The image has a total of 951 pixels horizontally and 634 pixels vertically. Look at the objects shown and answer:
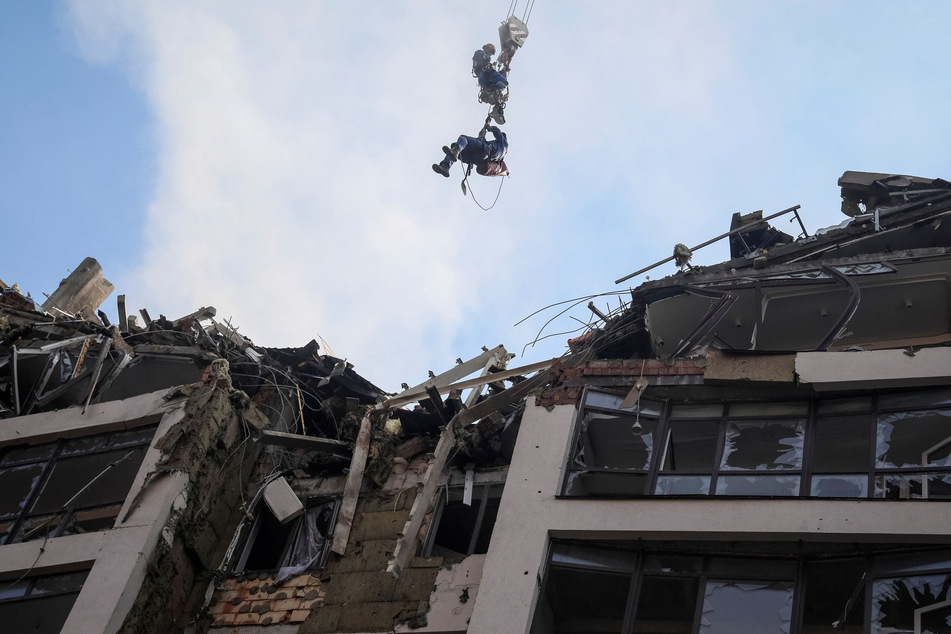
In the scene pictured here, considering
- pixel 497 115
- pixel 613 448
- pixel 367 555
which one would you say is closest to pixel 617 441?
pixel 613 448

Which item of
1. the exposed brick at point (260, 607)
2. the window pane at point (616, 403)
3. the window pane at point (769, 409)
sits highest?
the window pane at point (769, 409)

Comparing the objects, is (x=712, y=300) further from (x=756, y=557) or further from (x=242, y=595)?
(x=242, y=595)

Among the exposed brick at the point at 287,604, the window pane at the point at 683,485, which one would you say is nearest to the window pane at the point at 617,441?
the window pane at the point at 683,485

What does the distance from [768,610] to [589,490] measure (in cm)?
285

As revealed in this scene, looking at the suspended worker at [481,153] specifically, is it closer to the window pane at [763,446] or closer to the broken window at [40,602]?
the window pane at [763,446]

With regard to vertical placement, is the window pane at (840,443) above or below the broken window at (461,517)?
above

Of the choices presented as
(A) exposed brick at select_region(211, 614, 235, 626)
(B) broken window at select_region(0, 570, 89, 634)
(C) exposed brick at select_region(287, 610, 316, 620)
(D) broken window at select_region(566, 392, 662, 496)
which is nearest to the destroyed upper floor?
(D) broken window at select_region(566, 392, 662, 496)

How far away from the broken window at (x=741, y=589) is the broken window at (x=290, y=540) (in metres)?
4.20

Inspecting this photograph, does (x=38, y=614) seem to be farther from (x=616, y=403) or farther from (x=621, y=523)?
(x=616, y=403)

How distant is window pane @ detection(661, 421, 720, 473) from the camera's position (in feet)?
37.7

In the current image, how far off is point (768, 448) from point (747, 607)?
230 centimetres

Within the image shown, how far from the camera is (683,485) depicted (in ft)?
36.2

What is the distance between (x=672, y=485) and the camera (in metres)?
11.1

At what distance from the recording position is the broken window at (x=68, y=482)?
1351 cm
